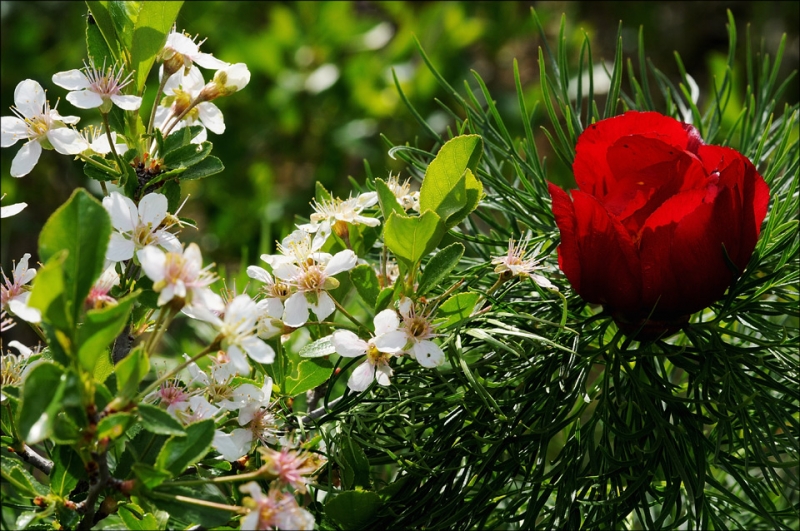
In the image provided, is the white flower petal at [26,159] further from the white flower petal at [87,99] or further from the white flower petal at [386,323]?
the white flower petal at [386,323]

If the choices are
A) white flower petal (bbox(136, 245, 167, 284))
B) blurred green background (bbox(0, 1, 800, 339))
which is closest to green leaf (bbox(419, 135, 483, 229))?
white flower petal (bbox(136, 245, 167, 284))

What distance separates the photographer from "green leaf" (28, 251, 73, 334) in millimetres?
265

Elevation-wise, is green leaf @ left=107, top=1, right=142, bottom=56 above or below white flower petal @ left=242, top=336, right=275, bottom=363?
above

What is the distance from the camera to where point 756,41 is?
1.96 m

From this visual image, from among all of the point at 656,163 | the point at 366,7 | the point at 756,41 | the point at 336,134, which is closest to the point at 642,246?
the point at 656,163

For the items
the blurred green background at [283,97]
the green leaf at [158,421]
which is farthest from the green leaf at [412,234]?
the blurred green background at [283,97]

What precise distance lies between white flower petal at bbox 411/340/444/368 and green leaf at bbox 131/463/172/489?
0.10 m

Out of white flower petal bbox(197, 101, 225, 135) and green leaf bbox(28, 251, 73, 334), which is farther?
white flower petal bbox(197, 101, 225, 135)

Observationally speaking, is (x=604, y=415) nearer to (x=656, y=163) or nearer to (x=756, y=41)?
(x=656, y=163)

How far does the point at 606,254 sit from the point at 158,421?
0.64ft

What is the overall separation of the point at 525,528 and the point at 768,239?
0.58 ft

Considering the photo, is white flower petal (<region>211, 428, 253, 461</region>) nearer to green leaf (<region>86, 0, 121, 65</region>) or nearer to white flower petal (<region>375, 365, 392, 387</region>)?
white flower petal (<region>375, 365, 392, 387</region>)

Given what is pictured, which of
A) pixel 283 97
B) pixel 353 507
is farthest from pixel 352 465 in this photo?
pixel 283 97

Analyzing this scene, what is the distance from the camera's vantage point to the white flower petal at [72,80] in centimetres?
37
